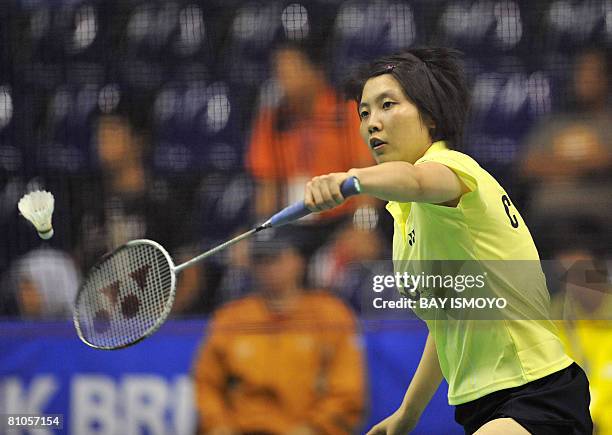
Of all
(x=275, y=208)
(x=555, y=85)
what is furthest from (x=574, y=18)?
(x=275, y=208)

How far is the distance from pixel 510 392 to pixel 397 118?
78cm

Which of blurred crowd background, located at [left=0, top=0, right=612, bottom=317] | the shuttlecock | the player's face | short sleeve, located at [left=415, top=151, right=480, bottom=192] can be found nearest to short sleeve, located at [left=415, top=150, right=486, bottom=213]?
short sleeve, located at [left=415, top=151, right=480, bottom=192]

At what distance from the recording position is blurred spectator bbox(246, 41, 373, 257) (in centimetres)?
480

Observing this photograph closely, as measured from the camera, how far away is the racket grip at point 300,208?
2471 millimetres

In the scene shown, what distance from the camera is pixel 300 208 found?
2670 millimetres

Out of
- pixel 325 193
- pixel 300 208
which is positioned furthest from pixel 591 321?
pixel 325 193

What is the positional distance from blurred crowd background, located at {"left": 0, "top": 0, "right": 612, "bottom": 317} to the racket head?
0.93 meters

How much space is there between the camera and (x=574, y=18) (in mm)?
4863

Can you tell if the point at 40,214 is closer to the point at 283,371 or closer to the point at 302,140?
the point at 283,371

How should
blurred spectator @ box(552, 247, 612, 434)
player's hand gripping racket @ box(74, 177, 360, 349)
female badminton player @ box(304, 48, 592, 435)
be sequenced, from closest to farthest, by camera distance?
female badminton player @ box(304, 48, 592, 435) < player's hand gripping racket @ box(74, 177, 360, 349) < blurred spectator @ box(552, 247, 612, 434)

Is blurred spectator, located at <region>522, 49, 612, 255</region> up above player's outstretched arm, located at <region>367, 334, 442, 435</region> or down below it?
above

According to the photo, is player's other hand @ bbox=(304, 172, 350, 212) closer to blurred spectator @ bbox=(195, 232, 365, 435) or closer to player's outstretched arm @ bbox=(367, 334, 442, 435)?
player's outstretched arm @ bbox=(367, 334, 442, 435)

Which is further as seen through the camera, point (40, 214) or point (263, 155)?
point (263, 155)

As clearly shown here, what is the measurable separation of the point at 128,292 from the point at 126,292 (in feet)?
0.05
